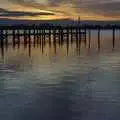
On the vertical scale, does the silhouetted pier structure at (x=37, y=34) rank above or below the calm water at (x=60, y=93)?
above

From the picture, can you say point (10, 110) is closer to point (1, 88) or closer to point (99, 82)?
point (1, 88)

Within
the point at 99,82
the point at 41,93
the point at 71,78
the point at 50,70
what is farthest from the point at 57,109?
the point at 50,70

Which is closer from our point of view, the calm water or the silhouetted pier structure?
the calm water

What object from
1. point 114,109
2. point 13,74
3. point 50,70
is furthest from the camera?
point 50,70

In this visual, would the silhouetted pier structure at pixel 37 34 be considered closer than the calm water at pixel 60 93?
No

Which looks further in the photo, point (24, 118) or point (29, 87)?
point (29, 87)

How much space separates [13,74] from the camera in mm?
24625

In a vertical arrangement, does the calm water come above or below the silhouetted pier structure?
below

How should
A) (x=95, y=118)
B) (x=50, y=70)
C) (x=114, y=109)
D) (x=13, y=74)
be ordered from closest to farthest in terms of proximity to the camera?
(x=95, y=118)
(x=114, y=109)
(x=13, y=74)
(x=50, y=70)

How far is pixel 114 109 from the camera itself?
1480 cm

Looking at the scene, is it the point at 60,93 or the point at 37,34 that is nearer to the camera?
the point at 60,93

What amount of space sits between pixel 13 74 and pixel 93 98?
8.84 meters

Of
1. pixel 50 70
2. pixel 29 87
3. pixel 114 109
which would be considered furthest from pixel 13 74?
pixel 114 109

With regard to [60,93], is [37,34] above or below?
above
